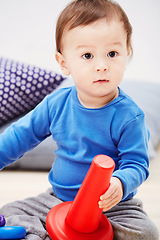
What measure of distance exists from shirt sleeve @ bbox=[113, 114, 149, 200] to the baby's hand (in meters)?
0.05

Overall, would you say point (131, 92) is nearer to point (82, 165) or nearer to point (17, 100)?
point (17, 100)

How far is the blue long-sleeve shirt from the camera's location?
83 cm

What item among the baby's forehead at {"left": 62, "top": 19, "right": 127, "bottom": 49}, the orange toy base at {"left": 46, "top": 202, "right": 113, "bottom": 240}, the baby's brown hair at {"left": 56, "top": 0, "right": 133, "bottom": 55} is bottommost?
the orange toy base at {"left": 46, "top": 202, "right": 113, "bottom": 240}

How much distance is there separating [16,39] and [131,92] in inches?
31.9

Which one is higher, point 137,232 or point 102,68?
point 102,68

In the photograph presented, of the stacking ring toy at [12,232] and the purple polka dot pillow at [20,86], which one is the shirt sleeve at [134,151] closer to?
the stacking ring toy at [12,232]

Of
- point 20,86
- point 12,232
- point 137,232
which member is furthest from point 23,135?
point 20,86

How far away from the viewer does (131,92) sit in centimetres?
172

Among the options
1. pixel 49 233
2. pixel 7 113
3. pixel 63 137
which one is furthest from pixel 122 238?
pixel 7 113

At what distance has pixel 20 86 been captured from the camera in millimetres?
1552

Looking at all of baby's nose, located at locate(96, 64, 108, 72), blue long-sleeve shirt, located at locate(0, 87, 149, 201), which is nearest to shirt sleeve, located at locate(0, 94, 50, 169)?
blue long-sleeve shirt, located at locate(0, 87, 149, 201)

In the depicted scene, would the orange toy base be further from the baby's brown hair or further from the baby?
the baby's brown hair

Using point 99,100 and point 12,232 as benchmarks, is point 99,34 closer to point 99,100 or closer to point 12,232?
point 99,100

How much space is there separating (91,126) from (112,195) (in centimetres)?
21
